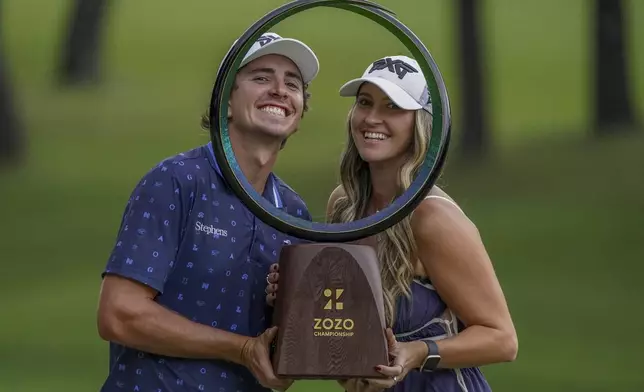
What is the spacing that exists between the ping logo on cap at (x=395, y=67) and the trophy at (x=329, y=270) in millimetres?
133

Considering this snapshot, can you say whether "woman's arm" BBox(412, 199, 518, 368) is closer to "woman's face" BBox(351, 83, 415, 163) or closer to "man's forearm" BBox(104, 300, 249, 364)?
"woman's face" BBox(351, 83, 415, 163)

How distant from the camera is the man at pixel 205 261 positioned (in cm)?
248

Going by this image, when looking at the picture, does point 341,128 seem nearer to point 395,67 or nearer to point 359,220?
point 395,67

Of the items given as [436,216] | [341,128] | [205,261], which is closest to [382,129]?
[436,216]

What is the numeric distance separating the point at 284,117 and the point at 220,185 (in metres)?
0.17

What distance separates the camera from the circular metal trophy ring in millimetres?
2432

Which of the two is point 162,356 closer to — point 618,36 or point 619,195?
point 619,195

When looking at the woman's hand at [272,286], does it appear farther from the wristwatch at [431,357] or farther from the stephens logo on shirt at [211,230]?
the wristwatch at [431,357]

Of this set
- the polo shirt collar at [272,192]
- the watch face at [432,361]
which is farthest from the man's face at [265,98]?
the watch face at [432,361]

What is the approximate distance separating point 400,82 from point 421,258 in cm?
33

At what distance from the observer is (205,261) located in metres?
2.54

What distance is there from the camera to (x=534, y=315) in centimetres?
693

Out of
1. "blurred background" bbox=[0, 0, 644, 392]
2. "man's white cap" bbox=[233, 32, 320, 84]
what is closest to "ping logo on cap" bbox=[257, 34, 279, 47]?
"man's white cap" bbox=[233, 32, 320, 84]

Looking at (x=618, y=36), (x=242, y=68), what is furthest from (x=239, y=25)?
(x=242, y=68)
